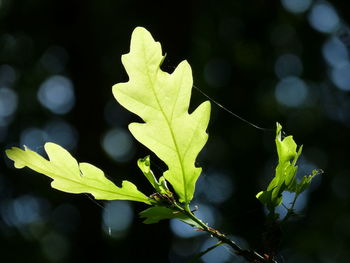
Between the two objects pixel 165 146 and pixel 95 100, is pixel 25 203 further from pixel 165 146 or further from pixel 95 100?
pixel 165 146

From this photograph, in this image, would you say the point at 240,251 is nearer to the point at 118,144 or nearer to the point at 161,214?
the point at 161,214

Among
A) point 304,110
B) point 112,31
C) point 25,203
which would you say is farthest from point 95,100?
point 304,110

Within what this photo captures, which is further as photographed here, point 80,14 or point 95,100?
point 80,14

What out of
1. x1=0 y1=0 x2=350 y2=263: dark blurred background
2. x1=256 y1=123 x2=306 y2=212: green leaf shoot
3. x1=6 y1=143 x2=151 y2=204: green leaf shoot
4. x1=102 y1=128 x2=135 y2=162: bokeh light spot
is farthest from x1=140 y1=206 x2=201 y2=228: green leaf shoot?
x1=102 y1=128 x2=135 y2=162: bokeh light spot

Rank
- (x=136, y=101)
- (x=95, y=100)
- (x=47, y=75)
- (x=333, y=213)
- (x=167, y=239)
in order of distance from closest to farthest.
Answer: (x=136, y=101), (x=167, y=239), (x=95, y=100), (x=333, y=213), (x=47, y=75)

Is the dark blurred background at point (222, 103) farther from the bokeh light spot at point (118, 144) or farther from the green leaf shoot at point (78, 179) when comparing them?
the green leaf shoot at point (78, 179)

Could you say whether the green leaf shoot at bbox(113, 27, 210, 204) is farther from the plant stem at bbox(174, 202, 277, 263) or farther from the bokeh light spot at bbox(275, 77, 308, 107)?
the bokeh light spot at bbox(275, 77, 308, 107)

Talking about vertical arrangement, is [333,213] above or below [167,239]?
below

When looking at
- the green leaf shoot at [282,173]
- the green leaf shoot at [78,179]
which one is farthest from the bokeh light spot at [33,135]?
the green leaf shoot at [282,173]
